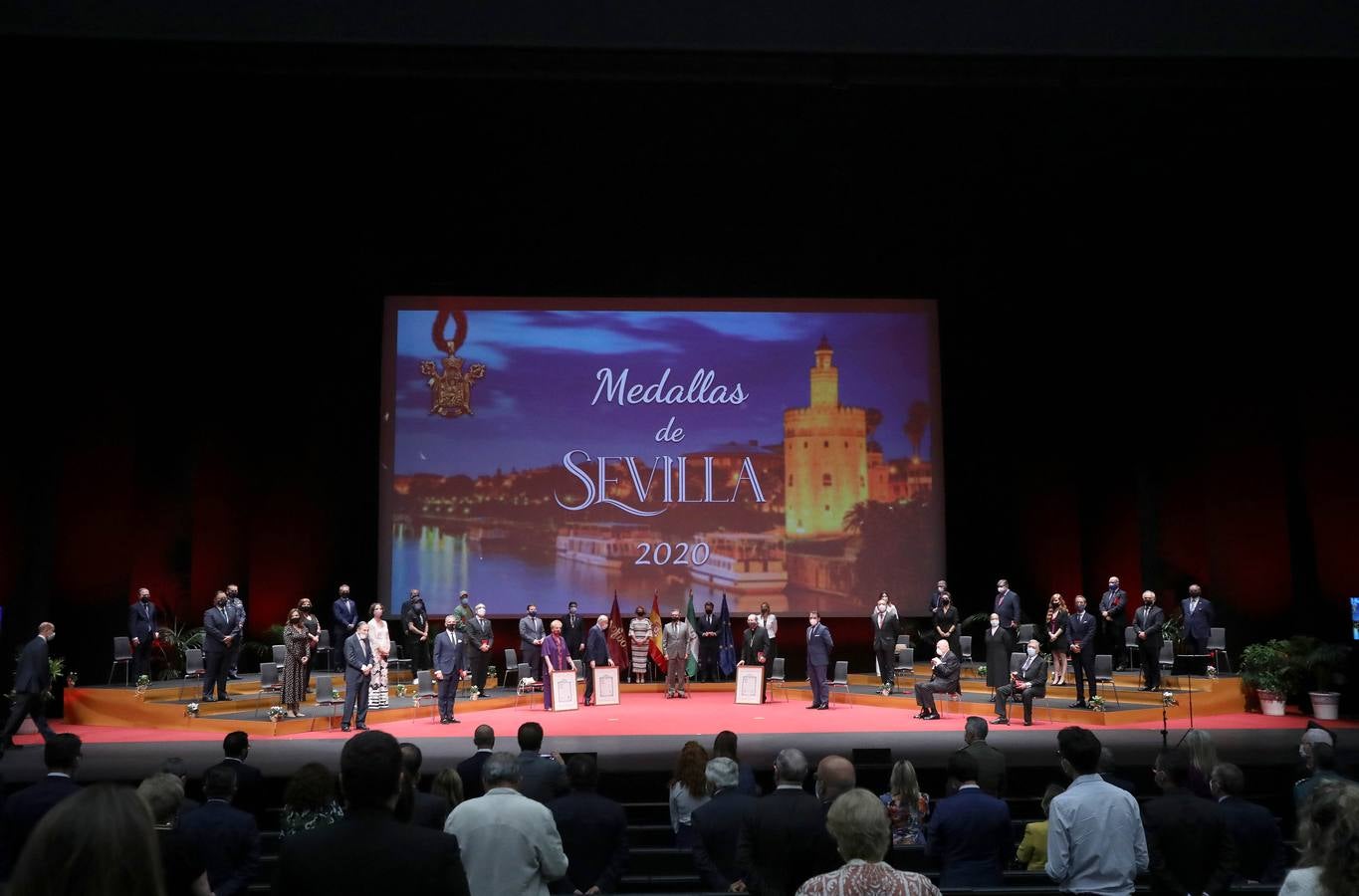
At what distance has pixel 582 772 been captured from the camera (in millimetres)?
4195

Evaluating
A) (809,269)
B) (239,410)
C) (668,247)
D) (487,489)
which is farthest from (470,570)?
(809,269)

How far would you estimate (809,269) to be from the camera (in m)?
17.8

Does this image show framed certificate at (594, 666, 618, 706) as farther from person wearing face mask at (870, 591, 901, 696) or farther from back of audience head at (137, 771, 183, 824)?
back of audience head at (137, 771, 183, 824)

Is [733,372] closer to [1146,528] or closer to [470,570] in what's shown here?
[470,570]

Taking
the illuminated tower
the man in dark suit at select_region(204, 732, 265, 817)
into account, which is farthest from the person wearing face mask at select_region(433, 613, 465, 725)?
the illuminated tower

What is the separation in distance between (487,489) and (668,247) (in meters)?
4.80

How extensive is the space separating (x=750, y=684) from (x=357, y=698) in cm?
552

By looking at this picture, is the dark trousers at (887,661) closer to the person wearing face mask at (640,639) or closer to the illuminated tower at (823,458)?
the illuminated tower at (823,458)

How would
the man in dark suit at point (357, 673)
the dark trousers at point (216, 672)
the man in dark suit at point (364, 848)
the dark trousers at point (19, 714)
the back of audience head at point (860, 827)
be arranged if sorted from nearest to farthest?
1. the man in dark suit at point (364, 848)
2. the back of audience head at point (860, 827)
3. the dark trousers at point (19, 714)
4. the man in dark suit at point (357, 673)
5. the dark trousers at point (216, 672)

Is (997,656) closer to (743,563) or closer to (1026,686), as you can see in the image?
(1026,686)

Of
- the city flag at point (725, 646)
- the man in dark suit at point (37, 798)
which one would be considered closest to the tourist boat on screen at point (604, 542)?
the city flag at point (725, 646)

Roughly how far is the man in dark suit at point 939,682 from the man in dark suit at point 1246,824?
8800mm

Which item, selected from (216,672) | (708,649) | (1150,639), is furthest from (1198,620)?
(216,672)

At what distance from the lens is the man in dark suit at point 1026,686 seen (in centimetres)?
1184
